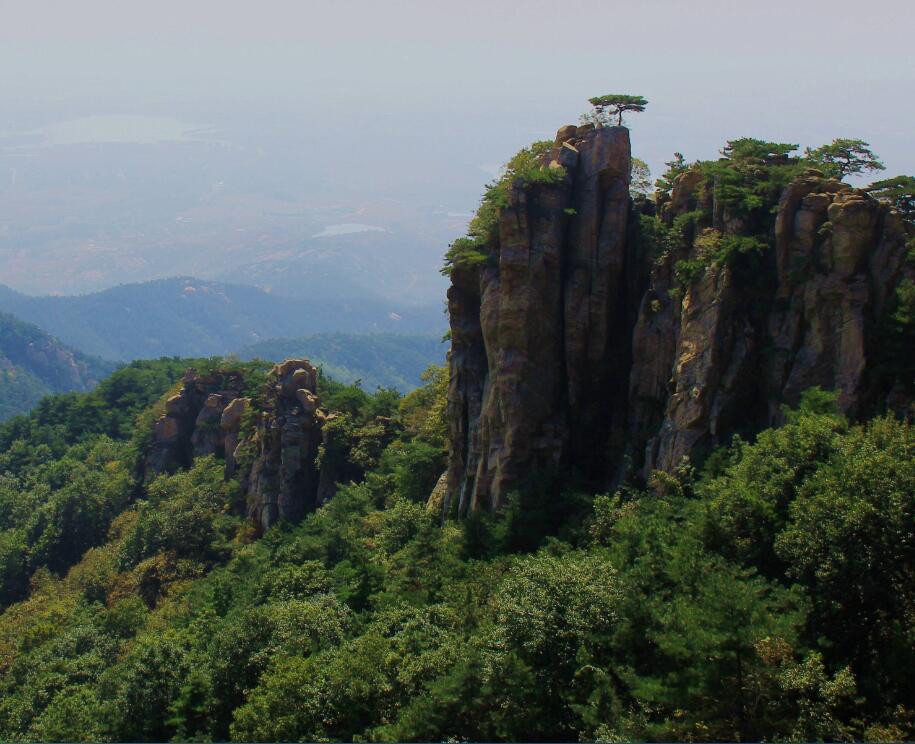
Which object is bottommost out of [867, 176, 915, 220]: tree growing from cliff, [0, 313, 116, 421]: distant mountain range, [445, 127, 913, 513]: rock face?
[0, 313, 116, 421]: distant mountain range

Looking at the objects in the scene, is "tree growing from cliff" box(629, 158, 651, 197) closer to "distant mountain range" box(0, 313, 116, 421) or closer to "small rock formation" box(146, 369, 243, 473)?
"small rock formation" box(146, 369, 243, 473)

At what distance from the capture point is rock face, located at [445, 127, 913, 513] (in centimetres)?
2716

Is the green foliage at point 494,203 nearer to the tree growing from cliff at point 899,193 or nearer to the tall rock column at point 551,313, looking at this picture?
the tall rock column at point 551,313

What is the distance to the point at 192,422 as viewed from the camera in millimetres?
59000

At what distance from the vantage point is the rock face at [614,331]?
2716 centimetres

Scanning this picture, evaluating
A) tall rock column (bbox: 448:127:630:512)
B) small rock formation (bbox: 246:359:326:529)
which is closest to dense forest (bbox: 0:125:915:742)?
small rock formation (bbox: 246:359:326:529)

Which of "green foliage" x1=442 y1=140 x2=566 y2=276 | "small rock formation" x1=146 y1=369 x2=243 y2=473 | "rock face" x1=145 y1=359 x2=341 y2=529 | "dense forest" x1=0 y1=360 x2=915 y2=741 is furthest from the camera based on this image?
"small rock formation" x1=146 y1=369 x2=243 y2=473

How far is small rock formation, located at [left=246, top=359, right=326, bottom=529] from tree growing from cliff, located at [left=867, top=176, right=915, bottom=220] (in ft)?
94.8

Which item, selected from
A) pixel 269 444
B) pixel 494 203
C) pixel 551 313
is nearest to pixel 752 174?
pixel 551 313

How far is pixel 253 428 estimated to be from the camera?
51.4m

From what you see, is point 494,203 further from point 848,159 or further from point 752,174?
point 848,159

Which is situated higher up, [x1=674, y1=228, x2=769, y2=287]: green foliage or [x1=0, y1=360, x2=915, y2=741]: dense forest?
[x1=674, y1=228, x2=769, y2=287]: green foliage

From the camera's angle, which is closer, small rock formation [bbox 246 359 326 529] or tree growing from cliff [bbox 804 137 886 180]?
tree growing from cliff [bbox 804 137 886 180]

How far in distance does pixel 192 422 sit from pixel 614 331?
33878 mm
